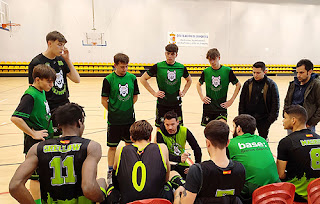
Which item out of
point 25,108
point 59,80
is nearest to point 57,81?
point 59,80

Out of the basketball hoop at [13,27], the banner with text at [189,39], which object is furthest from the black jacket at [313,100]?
the basketball hoop at [13,27]

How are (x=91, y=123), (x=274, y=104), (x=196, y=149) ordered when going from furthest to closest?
(x=91, y=123) → (x=274, y=104) → (x=196, y=149)

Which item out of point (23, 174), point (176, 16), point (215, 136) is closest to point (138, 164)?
point (215, 136)

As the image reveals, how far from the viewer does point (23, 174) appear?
89.9 inches

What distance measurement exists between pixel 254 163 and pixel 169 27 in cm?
1934

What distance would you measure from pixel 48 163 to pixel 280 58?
2475 cm

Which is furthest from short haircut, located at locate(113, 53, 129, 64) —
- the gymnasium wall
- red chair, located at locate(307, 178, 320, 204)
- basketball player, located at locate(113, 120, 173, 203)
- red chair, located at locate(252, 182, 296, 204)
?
the gymnasium wall

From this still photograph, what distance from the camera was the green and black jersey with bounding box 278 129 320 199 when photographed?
9.40 feet

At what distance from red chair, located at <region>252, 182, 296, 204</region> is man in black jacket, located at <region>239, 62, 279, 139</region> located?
8.01 feet

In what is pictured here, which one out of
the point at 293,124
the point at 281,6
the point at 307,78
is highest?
the point at 281,6

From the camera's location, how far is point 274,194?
2.45m

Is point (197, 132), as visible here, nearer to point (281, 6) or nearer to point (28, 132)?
point (28, 132)

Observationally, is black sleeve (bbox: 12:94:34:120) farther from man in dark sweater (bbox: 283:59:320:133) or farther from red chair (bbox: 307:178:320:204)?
man in dark sweater (bbox: 283:59:320:133)

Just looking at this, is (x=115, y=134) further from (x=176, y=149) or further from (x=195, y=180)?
(x=195, y=180)
